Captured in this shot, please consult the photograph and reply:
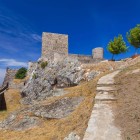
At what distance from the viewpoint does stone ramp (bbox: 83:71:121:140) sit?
7.69 meters

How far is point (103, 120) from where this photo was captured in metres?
8.91

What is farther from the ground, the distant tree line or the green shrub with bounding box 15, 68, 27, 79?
the distant tree line

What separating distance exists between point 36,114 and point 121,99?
6094 millimetres

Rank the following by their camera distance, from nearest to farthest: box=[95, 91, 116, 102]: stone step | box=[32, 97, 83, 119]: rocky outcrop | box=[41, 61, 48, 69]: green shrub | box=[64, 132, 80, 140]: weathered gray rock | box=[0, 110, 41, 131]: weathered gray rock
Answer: box=[64, 132, 80, 140]: weathered gray rock, box=[95, 91, 116, 102]: stone step, box=[32, 97, 83, 119]: rocky outcrop, box=[0, 110, 41, 131]: weathered gray rock, box=[41, 61, 48, 69]: green shrub

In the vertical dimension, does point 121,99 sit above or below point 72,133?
above

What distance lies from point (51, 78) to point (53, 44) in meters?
23.0

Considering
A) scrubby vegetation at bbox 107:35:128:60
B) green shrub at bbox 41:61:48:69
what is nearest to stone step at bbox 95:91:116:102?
green shrub at bbox 41:61:48:69

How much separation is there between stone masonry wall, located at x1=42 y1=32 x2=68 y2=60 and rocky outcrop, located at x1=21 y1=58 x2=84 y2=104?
17.2 metres

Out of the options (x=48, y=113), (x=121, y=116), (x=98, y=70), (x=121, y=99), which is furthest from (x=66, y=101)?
(x=98, y=70)

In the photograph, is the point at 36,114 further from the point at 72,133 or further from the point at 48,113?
the point at 72,133

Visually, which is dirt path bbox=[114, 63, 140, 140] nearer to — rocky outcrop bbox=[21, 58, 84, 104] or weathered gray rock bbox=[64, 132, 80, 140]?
weathered gray rock bbox=[64, 132, 80, 140]

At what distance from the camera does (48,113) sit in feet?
44.6

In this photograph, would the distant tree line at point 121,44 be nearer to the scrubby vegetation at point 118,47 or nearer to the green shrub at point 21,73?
the scrubby vegetation at point 118,47

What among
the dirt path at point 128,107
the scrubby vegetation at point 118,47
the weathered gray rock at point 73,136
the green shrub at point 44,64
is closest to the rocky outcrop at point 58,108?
the dirt path at point 128,107
